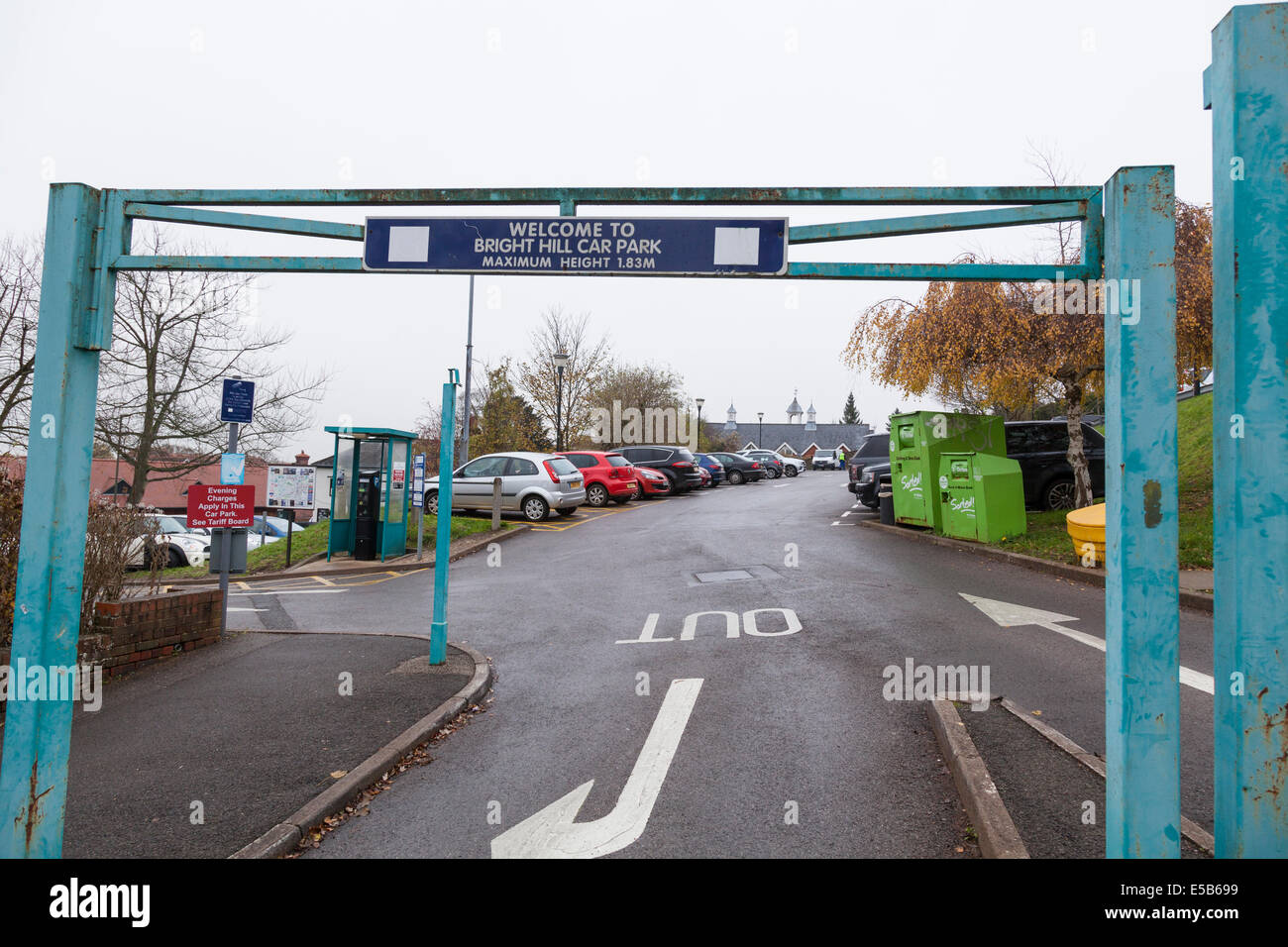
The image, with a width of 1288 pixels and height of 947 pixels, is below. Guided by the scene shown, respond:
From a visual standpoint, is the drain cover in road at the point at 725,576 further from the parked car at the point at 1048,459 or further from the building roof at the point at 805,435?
the building roof at the point at 805,435

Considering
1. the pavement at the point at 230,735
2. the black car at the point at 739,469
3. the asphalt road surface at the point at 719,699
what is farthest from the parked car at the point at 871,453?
the pavement at the point at 230,735

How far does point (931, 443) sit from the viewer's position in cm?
1495

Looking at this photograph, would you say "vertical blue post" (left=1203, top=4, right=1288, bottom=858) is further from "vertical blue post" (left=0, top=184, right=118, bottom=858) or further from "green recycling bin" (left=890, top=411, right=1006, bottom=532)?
"green recycling bin" (left=890, top=411, right=1006, bottom=532)

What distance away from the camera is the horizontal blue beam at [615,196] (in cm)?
300

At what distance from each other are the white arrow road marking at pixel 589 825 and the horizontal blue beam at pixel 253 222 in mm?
2845

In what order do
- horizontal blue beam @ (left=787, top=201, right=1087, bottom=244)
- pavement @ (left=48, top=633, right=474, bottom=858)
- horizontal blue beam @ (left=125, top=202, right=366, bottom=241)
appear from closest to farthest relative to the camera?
horizontal blue beam @ (left=787, top=201, right=1087, bottom=244) < horizontal blue beam @ (left=125, top=202, right=366, bottom=241) < pavement @ (left=48, top=633, right=474, bottom=858)

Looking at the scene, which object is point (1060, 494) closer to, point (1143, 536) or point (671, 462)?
point (671, 462)

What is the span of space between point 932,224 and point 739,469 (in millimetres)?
34301

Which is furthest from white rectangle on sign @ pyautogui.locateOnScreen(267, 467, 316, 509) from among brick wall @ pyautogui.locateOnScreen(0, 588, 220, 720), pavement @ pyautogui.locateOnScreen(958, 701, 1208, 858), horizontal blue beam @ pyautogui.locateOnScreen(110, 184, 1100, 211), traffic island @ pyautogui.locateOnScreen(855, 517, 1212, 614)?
pavement @ pyautogui.locateOnScreen(958, 701, 1208, 858)

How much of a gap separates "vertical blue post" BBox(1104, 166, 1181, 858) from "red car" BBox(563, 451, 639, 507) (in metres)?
21.5

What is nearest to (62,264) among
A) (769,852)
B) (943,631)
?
(769,852)

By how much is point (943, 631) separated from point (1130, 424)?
5.80 meters

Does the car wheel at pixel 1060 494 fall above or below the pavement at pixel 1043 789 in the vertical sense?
above

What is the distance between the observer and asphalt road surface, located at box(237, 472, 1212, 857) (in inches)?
153
